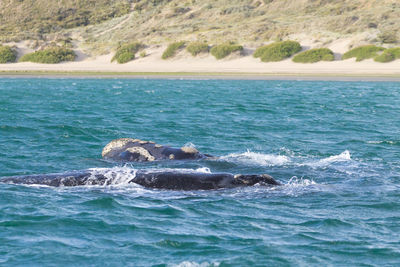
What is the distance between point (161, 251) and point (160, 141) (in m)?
12.0

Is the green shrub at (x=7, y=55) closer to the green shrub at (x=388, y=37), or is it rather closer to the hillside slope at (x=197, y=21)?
the hillside slope at (x=197, y=21)

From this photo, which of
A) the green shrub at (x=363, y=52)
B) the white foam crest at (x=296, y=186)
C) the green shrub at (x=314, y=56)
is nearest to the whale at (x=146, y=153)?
the white foam crest at (x=296, y=186)

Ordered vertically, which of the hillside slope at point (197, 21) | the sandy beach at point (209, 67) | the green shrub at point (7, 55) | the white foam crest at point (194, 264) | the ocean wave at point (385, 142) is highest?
the hillside slope at point (197, 21)

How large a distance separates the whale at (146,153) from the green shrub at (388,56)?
44.3m

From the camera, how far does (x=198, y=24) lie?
80125mm

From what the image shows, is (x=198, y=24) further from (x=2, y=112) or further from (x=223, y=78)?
(x=2, y=112)

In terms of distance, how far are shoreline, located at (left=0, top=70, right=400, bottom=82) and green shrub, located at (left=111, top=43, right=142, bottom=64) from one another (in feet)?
18.0

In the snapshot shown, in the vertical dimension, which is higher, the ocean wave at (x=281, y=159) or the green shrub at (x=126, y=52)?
the green shrub at (x=126, y=52)

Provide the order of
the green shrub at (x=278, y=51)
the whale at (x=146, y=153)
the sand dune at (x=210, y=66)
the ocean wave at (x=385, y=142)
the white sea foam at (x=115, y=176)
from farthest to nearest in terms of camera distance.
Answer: the green shrub at (x=278, y=51)
the sand dune at (x=210, y=66)
the ocean wave at (x=385, y=142)
the whale at (x=146, y=153)
the white sea foam at (x=115, y=176)

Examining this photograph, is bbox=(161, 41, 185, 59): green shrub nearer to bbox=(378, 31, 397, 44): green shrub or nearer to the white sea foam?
bbox=(378, 31, 397, 44): green shrub

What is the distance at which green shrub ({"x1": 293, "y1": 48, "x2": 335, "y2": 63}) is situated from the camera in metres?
60.0

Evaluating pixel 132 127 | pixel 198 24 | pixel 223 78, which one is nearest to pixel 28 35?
pixel 198 24

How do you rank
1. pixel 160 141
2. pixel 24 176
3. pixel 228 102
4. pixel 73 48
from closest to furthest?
pixel 24 176 → pixel 160 141 → pixel 228 102 → pixel 73 48

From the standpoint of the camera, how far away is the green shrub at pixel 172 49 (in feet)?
220
